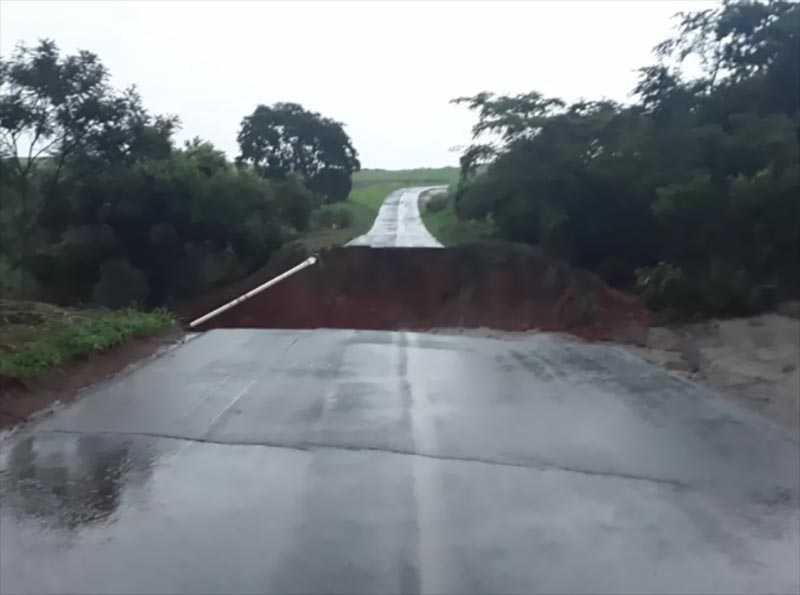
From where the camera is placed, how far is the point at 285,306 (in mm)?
25625

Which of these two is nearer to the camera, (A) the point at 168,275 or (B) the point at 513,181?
(B) the point at 513,181

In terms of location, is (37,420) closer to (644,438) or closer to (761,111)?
(644,438)

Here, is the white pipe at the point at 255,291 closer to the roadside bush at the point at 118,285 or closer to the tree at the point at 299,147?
the roadside bush at the point at 118,285

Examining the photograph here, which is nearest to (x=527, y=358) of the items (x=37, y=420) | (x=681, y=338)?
(x=681, y=338)

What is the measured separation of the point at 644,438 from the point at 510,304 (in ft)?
57.0

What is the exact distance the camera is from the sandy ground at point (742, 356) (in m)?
12.8

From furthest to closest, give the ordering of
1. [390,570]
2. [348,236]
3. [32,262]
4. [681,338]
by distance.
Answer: [348,236] < [32,262] < [681,338] < [390,570]

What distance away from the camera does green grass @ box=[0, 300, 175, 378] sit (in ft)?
38.1

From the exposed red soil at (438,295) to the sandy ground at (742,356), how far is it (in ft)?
8.86

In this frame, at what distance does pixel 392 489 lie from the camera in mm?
7469

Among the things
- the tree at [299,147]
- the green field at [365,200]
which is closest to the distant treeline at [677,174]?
the green field at [365,200]

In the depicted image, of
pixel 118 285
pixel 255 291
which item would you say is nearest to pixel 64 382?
pixel 255 291

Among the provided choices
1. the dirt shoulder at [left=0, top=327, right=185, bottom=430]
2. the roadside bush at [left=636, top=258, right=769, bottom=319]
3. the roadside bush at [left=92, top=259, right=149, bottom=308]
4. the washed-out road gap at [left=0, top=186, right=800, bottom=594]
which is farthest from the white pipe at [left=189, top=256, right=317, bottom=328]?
the roadside bush at [left=636, top=258, right=769, bottom=319]

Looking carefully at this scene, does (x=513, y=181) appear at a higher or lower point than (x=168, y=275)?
higher
